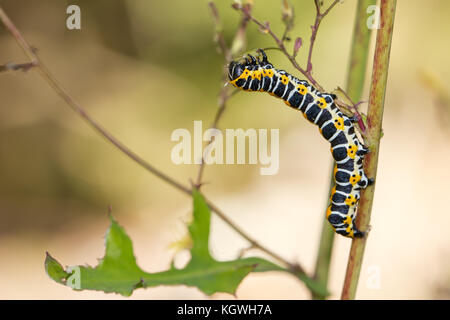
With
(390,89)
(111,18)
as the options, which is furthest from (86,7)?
(390,89)

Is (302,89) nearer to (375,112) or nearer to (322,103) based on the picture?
(322,103)

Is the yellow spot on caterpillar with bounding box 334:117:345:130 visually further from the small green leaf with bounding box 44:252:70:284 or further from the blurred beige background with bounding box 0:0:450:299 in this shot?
the blurred beige background with bounding box 0:0:450:299

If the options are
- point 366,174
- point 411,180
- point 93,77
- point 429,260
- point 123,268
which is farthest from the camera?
point 93,77

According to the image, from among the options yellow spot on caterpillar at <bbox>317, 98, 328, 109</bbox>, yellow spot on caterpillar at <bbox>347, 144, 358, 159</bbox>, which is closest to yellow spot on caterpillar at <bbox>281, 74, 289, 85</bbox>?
yellow spot on caterpillar at <bbox>317, 98, 328, 109</bbox>

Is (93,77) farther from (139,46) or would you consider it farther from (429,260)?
(429,260)

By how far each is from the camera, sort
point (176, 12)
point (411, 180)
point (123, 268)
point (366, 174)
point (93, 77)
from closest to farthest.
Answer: point (366, 174)
point (123, 268)
point (411, 180)
point (176, 12)
point (93, 77)

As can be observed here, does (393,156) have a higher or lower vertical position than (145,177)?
higher

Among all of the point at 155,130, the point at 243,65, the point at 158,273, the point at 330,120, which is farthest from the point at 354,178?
the point at 155,130
